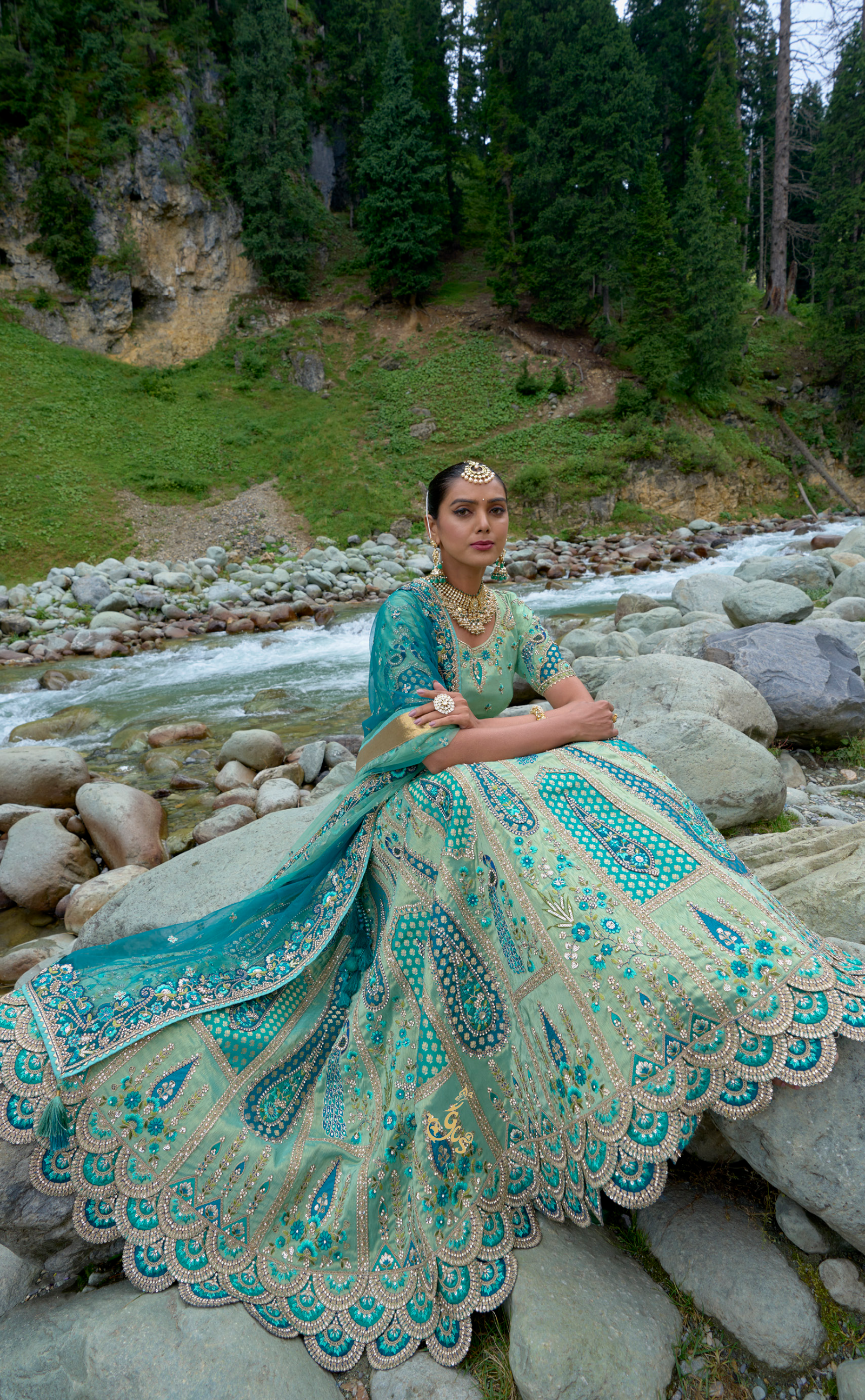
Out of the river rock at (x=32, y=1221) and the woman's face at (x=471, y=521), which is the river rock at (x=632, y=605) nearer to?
the woman's face at (x=471, y=521)

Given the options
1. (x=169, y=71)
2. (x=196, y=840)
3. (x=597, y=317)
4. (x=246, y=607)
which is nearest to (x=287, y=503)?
(x=246, y=607)

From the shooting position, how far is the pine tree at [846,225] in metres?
26.2

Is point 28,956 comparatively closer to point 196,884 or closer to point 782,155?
point 196,884

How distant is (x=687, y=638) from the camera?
21.4ft

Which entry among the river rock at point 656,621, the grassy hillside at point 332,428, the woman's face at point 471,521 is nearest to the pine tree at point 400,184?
the grassy hillside at point 332,428

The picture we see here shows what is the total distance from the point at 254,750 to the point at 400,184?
109 feet

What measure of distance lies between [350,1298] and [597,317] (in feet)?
103

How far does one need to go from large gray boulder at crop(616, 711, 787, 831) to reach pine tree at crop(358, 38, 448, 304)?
33.2 meters

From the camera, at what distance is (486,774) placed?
2.09 m

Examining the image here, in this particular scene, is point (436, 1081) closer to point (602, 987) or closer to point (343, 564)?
point (602, 987)

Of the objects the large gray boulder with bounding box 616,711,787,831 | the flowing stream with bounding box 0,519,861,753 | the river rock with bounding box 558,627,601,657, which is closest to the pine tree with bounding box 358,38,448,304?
the flowing stream with bounding box 0,519,861,753

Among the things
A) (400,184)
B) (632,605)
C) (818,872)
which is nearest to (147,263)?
(400,184)

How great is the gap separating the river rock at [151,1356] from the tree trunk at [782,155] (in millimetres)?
37538

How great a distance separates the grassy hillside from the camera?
71.8 feet
